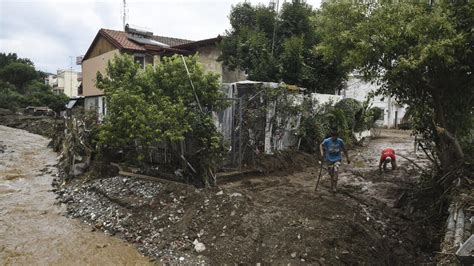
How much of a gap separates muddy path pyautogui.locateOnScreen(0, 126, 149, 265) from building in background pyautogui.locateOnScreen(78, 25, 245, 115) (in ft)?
22.3

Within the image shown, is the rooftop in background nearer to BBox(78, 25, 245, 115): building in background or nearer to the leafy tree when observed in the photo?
BBox(78, 25, 245, 115): building in background

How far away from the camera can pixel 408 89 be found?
759 centimetres

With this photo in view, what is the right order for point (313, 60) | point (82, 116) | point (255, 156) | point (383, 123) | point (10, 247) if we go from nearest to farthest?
point (10, 247) → point (255, 156) → point (82, 116) → point (313, 60) → point (383, 123)

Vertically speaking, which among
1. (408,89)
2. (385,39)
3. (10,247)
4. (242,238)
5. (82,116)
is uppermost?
(385,39)

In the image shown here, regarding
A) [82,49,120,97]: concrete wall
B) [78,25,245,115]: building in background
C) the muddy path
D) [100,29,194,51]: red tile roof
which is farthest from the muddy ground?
[82,49,120,97]: concrete wall

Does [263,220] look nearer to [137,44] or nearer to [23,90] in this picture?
[137,44]

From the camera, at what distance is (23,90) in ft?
163

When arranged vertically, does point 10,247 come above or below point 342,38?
below

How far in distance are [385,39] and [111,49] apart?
1990 centimetres

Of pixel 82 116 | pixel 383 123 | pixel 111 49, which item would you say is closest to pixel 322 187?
pixel 82 116

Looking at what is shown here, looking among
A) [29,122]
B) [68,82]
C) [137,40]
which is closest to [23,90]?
[68,82]

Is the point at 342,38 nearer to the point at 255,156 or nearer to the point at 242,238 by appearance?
the point at 242,238

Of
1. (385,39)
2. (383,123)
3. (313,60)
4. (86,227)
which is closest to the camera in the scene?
(385,39)

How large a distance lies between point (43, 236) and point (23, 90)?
49.6 m
